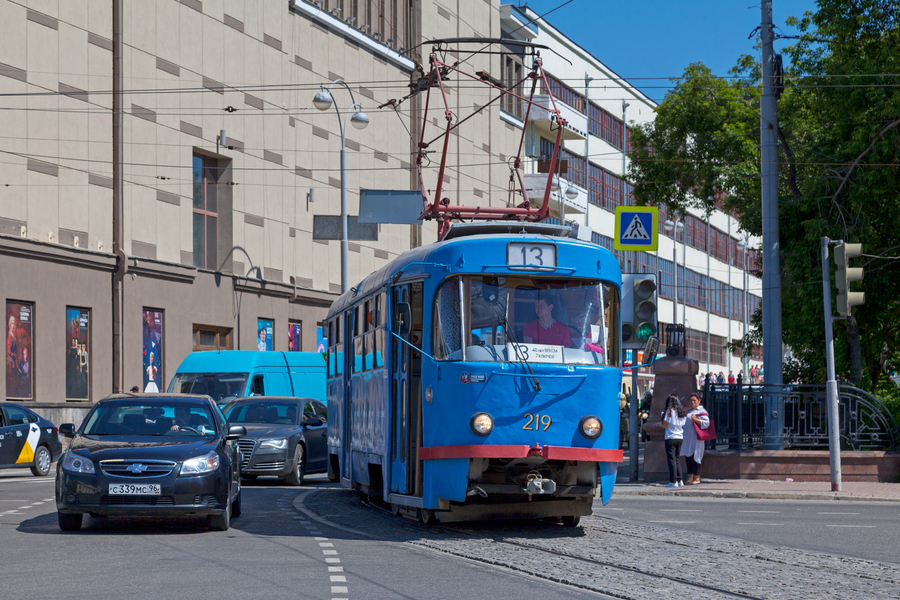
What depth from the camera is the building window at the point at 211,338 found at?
41.7 meters

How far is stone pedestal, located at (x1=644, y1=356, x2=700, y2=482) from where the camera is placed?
23391 millimetres

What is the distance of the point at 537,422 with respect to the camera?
13.1m

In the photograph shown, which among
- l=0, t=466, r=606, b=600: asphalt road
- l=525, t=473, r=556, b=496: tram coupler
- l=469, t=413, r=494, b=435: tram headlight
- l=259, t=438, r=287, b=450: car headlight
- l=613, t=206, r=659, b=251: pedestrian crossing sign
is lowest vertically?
l=0, t=466, r=606, b=600: asphalt road

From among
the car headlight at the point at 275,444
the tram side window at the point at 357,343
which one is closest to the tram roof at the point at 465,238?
the tram side window at the point at 357,343

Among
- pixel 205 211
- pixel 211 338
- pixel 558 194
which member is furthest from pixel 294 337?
pixel 558 194

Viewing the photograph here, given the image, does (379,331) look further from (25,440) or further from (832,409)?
(25,440)

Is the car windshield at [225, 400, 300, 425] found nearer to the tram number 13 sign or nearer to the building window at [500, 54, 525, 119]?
the tram number 13 sign

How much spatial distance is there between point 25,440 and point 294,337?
74.5 ft

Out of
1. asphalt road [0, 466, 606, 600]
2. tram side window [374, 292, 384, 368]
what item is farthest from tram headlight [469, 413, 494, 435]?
tram side window [374, 292, 384, 368]

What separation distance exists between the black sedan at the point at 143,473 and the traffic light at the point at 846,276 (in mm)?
9963

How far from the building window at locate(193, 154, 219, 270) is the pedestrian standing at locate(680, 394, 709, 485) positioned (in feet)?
74.7

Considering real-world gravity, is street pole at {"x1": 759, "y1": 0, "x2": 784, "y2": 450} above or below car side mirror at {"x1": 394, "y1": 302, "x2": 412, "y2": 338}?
above

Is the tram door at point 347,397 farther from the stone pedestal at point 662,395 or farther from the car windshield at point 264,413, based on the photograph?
the stone pedestal at point 662,395

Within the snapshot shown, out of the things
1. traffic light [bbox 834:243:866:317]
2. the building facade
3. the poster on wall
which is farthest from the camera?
the building facade
